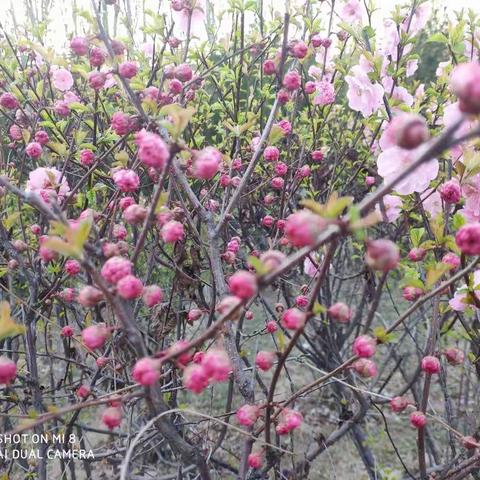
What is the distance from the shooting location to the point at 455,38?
6.22 feet

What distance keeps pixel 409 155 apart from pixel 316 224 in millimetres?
678

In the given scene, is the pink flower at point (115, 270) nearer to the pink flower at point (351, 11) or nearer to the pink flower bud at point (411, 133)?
→ the pink flower bud at point (411, 133)

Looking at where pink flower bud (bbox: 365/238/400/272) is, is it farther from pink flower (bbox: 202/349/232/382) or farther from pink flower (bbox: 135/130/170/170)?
pink flower (bbox: 135/130/170/170)

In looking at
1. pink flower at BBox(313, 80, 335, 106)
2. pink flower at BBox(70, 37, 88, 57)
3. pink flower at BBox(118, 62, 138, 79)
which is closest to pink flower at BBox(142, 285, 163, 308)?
pink flower at BBox(118, 62, 138, 79)

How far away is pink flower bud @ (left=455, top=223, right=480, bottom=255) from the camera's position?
0.86 m

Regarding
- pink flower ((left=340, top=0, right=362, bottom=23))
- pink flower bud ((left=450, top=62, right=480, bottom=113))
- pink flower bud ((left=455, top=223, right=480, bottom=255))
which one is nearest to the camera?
pink flower bud ((left=450, top=62, right=480, bottom=113))

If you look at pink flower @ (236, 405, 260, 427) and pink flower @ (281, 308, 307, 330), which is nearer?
pink flower @ (281, 308, 307, 330)

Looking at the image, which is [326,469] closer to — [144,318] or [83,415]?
[144,318]

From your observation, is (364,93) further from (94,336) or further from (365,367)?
(94,336)

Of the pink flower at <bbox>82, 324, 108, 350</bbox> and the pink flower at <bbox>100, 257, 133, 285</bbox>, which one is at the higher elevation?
the pink flower at <bbox>100, 257, 133, 285</bbox>

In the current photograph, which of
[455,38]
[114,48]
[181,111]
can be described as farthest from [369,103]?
[181,111]

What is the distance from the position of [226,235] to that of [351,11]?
1.39m

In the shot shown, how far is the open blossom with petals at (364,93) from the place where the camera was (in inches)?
72.1

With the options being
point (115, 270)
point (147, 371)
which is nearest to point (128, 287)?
point (115, 270)
